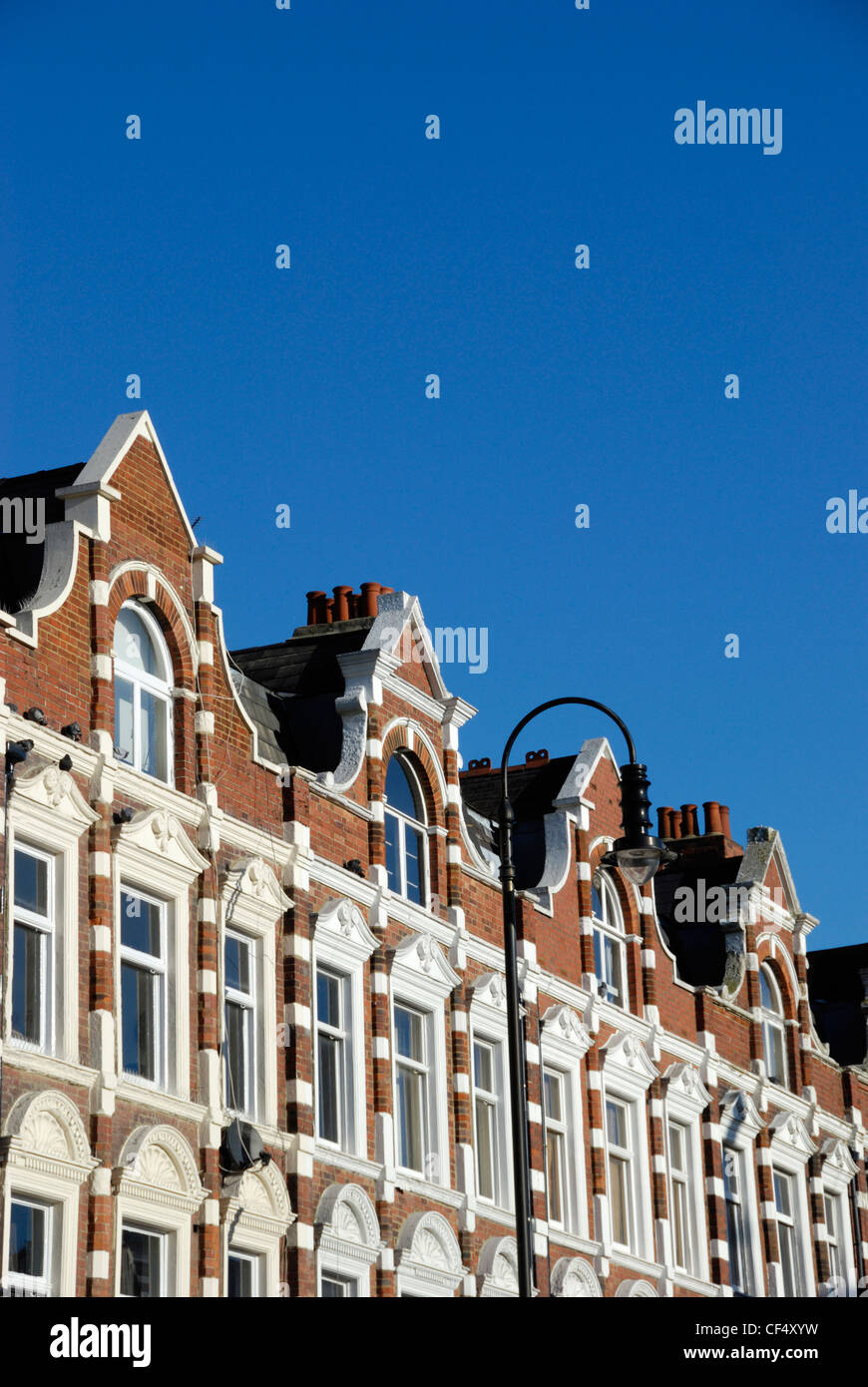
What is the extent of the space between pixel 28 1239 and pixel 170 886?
4.57m

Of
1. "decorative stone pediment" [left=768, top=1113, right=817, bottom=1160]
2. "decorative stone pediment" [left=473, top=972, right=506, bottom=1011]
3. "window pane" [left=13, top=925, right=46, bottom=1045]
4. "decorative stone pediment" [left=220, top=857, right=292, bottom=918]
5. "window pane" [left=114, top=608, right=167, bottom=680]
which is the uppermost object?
"window pane" [left=114, top=608, right=167, bottom=680]

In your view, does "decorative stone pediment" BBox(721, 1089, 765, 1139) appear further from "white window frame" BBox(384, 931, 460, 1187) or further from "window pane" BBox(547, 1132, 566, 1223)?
"white window frame" BBox(384, 931, 460, 1187)

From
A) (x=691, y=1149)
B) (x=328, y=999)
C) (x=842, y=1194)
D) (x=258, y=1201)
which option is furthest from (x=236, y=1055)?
(x=842, y=1194)

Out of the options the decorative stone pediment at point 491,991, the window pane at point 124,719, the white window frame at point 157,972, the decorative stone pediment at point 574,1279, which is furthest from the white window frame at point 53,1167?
the decorative stone pediment at point 574,1279

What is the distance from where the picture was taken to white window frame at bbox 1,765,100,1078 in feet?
76.9

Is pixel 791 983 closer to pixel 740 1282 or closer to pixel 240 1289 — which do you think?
pixel 740 1282

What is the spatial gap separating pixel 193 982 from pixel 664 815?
69.3 feet

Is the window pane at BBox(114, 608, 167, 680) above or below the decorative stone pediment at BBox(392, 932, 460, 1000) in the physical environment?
above

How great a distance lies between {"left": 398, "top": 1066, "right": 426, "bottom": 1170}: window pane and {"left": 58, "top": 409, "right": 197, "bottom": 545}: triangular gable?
26.1 feet

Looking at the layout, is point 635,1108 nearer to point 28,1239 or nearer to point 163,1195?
point 163,1195

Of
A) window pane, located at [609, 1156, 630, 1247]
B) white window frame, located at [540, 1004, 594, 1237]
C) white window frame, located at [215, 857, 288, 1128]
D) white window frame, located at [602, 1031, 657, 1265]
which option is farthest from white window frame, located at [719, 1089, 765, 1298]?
white window frame, located at [215, 857, 288, 1128]

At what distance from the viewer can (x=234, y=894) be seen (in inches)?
1059

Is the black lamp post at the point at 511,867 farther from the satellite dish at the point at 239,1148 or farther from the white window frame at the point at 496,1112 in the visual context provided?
the white window frame at the point at 496,1112
